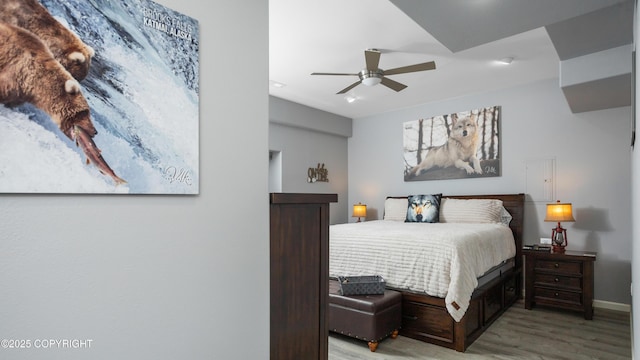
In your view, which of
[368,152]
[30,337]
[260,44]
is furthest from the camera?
[368,152]

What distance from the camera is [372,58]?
3.10m

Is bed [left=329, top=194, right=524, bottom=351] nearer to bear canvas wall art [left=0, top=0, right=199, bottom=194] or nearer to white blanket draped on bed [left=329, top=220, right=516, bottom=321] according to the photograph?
white blanket draped on bed [left=329, top=220, right=516, bottom=321]

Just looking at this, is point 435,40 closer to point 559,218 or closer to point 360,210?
point 559,218

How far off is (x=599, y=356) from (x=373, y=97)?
3.63m

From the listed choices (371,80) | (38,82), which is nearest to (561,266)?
(371,80)

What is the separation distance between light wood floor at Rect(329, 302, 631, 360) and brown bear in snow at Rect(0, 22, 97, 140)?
2392 millimetres

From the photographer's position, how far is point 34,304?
2.82 feet

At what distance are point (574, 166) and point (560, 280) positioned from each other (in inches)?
54.1

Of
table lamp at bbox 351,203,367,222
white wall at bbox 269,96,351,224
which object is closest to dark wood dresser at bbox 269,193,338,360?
white wall at bbox 269,96,351,224

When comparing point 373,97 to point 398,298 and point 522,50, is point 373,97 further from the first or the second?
point 398,298

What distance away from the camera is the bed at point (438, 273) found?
276cm

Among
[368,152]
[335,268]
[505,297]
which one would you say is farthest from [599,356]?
[368,152]

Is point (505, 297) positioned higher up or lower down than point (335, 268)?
lower down

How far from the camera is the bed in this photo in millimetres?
2760
